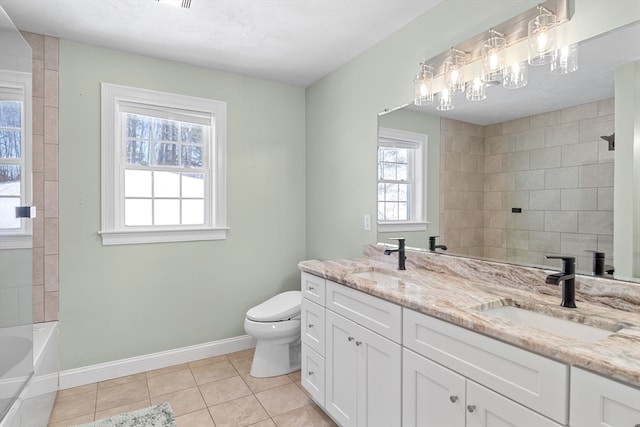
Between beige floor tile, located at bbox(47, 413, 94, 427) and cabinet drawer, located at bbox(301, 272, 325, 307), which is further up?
cabinet drawer, located at bbox(301, 272, 325, 307)

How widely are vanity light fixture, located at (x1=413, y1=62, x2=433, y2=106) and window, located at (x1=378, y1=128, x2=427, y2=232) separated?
21cm

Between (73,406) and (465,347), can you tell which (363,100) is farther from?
(73,406)

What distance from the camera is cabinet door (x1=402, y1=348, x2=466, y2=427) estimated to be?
4.04ft

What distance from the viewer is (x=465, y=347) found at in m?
1.21

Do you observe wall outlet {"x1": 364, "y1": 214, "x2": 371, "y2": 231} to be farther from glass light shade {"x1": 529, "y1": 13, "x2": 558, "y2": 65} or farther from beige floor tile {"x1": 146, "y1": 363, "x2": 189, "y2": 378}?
beige floor tile {"x1": 146, "y1": 363, "x2": 189, "y2": 378}

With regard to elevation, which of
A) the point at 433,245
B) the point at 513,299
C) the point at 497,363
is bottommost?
the point at 497,363

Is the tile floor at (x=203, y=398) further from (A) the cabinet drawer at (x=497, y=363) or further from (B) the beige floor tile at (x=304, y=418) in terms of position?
(A) the cabinet drawer at (x=497, y=363)

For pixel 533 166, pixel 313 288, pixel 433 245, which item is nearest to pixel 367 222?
pixel 433 245

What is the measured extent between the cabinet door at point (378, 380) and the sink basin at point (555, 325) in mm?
467

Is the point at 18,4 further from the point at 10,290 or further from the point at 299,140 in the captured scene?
the point at 299,140

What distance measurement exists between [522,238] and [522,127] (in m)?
0.54

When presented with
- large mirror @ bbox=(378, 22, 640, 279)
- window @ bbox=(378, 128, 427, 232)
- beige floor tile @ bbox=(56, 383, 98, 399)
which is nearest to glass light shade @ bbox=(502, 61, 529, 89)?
large mirror @ bbox=(378, 22, 640, 279)

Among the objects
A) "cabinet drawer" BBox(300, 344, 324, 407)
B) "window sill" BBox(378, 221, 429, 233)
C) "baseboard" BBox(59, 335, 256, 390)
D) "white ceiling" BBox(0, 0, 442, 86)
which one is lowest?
"baseboard" BBox(59, 335, 256, 390)

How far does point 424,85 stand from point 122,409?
9.09ft
